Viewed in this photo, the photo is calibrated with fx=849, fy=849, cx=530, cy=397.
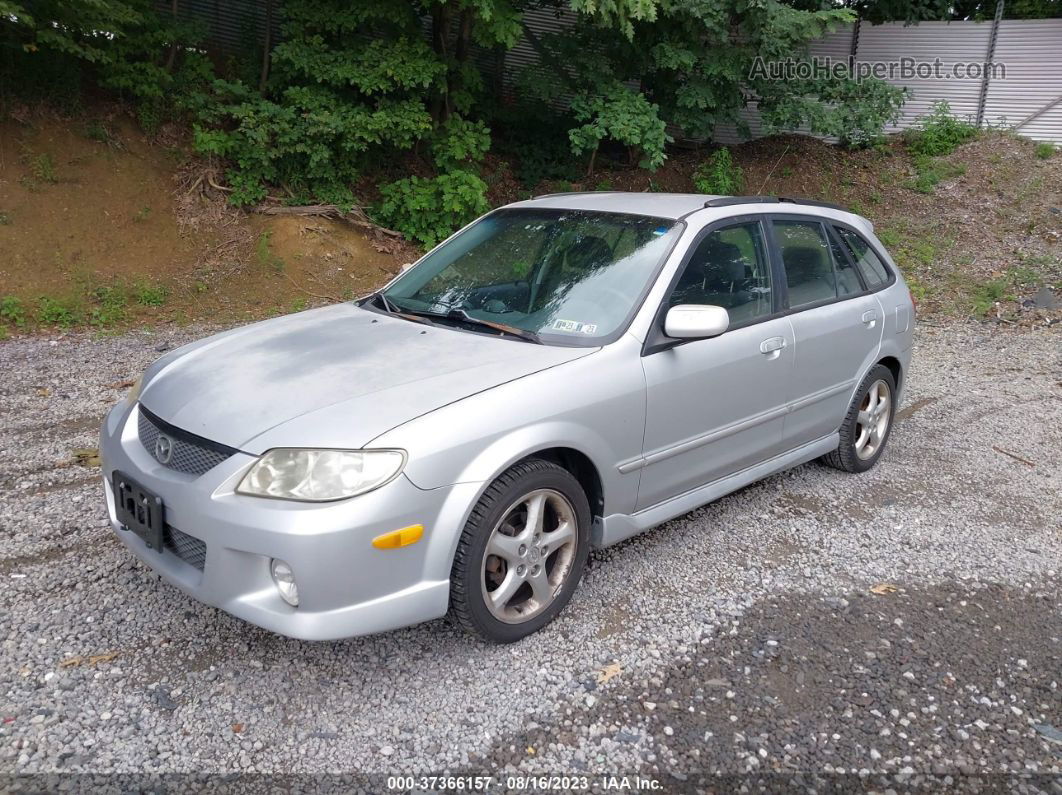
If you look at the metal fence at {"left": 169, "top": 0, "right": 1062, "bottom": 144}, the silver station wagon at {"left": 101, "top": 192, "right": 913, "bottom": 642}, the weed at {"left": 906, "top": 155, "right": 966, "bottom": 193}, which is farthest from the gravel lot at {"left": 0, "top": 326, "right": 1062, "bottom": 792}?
the metal fence at {"left": 169, "top": 0, "right": 1062, "bottom": 144}

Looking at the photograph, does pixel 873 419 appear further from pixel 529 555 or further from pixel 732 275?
pixel 529 555

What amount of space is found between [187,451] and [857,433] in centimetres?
397

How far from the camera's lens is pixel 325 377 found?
10.8 ft

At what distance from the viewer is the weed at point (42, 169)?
31.4ft

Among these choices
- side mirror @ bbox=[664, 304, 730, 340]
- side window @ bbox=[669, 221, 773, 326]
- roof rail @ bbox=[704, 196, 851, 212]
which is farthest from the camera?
roof rail @ bbox=[704, 196, 851, 212]

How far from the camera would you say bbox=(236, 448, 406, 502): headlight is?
Answer: 280 cm

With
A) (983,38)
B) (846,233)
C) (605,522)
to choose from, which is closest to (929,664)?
(605,522)

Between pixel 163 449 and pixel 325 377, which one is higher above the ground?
pixel 325 377

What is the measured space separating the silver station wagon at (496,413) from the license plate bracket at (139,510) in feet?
0.04

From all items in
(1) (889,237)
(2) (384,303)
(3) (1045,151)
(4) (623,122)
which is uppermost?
(4) (623,122)

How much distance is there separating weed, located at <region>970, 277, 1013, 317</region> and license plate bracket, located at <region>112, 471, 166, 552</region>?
9821mm

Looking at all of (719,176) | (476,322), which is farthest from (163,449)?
(719,176)

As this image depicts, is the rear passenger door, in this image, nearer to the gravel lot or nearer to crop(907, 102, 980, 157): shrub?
the gravel lot

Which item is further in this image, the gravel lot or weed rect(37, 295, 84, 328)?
weed rect(37, 295, 84, 328)
